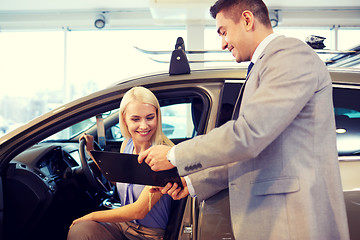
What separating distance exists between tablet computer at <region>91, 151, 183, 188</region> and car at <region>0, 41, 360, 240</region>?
0.21 m

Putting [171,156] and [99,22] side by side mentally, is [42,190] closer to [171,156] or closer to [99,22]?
[171,156]

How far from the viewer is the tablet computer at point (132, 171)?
129 centimetres

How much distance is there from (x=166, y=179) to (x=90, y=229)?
1.80 feet

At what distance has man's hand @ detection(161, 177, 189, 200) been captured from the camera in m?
1.36

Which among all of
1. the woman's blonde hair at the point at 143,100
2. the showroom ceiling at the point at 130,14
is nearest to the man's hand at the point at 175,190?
the woman's blonde hair at the point at 143,100

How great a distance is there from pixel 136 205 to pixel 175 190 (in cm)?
30

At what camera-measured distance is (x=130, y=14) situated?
7.05 m

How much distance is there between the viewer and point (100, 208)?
2186 mm

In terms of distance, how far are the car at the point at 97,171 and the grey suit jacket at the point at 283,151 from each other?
11.0 inches

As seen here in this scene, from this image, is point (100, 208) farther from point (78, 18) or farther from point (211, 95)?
point (78, 18)

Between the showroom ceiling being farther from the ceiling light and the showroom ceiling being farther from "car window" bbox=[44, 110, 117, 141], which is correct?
"car window" bbox=[44, 110, 117, 141]

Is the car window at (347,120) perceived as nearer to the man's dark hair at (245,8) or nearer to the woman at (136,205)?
the man's dark hair at (245,8)

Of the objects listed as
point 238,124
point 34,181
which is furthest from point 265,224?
point 34,181

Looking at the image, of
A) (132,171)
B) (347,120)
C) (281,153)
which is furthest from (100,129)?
(347,120)
